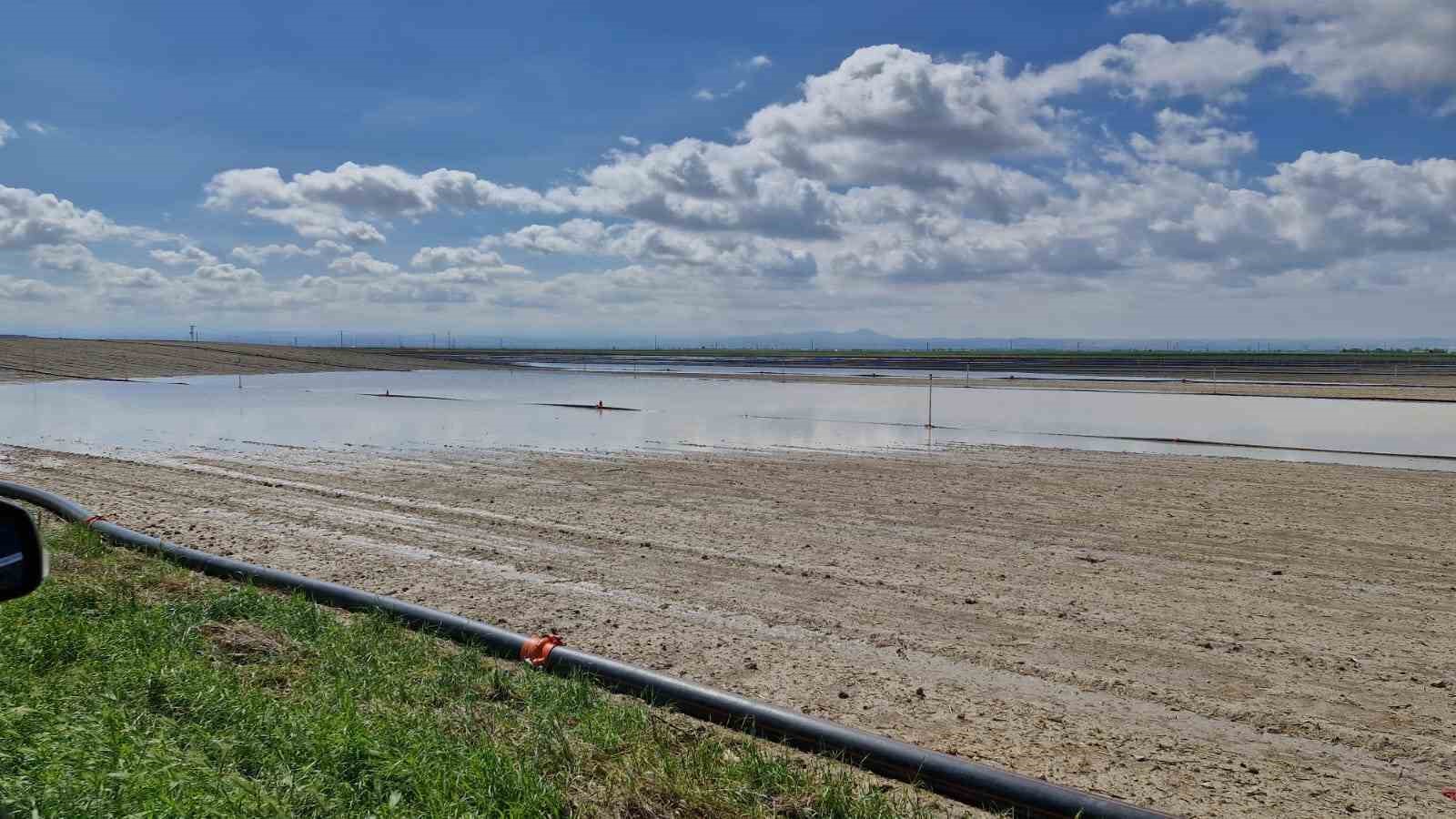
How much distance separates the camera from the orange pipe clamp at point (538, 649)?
586 cm

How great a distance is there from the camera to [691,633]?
269 inches

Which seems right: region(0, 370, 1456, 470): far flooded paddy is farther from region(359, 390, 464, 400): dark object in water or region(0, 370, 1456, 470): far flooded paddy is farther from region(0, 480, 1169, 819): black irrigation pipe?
region(0, 480, 1169, 819): black irrigation pipe

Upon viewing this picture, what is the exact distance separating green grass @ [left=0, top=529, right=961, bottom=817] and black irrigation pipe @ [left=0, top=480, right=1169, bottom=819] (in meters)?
0.11

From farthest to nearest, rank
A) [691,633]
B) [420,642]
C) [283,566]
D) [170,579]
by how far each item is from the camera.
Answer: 1. [283,566]
2. [170,579]
3. [691,633]
4. [420,642]

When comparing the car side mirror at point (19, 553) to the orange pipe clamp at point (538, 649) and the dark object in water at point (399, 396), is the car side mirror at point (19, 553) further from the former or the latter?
the dark object in water at point (399, 396)

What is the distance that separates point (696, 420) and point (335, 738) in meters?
21.8

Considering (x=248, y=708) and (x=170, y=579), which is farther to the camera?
(x=170, y=579)

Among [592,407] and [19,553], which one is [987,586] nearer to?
[19,553]

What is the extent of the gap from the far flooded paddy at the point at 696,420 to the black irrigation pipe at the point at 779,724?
39.0 ft

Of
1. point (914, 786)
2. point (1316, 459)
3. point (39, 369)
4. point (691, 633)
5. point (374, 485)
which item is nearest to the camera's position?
point (914, 786)

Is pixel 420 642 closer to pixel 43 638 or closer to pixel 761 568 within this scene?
pixel 43 638

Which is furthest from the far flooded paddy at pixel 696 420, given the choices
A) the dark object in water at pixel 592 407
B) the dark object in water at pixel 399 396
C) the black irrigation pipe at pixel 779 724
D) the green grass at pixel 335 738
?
the green grass at pixel 335 738

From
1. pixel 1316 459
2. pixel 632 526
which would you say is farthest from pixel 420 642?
pixel 1316 459

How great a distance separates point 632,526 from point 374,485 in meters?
4.90
